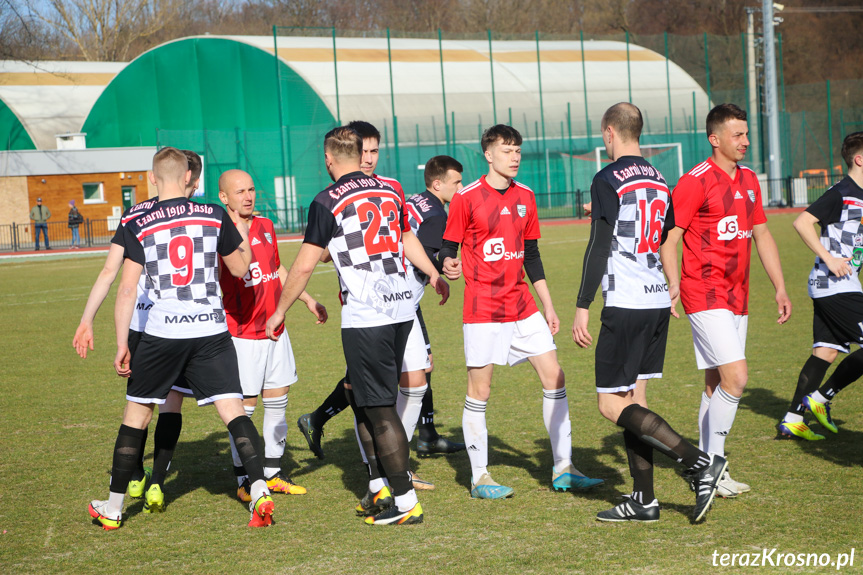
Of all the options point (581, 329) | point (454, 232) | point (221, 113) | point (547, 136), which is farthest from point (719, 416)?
point (221, 113)

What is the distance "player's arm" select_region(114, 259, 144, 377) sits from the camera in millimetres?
4566

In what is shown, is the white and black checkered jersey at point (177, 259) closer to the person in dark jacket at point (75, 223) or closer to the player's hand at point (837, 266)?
the player's hand at point (837, 266)

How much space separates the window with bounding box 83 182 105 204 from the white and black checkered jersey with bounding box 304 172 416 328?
37.1 m

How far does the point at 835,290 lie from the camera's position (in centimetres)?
610

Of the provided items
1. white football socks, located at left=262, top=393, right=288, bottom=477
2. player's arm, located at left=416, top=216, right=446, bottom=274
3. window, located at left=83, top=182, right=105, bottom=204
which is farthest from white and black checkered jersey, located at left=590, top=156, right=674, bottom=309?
window, located at left=83, top=182, right=105, bottom=204

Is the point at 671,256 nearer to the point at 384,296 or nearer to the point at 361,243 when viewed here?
the point at 384,296

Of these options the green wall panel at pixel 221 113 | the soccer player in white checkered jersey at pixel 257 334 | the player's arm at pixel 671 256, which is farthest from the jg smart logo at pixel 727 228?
the green wall panel at pixel 221 113

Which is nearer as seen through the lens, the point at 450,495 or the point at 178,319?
the point at 178,319

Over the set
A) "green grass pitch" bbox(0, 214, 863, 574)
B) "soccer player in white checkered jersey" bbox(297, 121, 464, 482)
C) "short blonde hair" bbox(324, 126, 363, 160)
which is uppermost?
"short blonde hair" bbox(324, 126, 363, 160)

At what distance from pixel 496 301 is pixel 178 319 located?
1.83 metres

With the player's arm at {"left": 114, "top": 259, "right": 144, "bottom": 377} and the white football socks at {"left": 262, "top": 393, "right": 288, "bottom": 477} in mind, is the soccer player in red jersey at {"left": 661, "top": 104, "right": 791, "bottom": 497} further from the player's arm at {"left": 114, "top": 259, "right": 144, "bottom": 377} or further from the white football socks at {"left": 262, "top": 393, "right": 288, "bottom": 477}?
the player's arm at {"left": 114, "top": 259, "right": 144, "bottom": 377}

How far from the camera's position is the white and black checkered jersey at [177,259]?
182 inches

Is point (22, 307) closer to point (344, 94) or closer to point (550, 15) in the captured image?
point (344, 94)

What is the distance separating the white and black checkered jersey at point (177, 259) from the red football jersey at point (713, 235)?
105 inches
